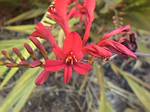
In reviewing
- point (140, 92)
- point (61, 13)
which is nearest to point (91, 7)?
point (61, 13)

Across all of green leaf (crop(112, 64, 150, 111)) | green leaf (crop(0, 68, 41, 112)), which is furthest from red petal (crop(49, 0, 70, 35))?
green leaf (crop(112, 64, 150, 111))

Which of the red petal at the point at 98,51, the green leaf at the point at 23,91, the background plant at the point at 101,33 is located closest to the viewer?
the red petal at the point at 98,51

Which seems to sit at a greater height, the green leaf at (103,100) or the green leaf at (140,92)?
the green leaf at (103,100)

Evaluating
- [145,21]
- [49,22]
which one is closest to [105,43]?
[49,22]

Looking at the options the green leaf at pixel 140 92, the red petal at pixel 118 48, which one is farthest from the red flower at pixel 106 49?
the green leaf at pixel 140 92

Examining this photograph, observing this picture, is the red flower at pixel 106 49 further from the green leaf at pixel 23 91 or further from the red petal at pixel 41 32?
the green leaf at pixel 23 91

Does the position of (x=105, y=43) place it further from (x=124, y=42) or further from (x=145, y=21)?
(x=145, y=21)

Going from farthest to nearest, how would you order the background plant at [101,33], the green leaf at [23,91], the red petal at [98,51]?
the background plant at [101,33] → the green leaf at [23,91] → the red petal at [98,51]

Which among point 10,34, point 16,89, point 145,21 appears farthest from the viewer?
point 10,34
